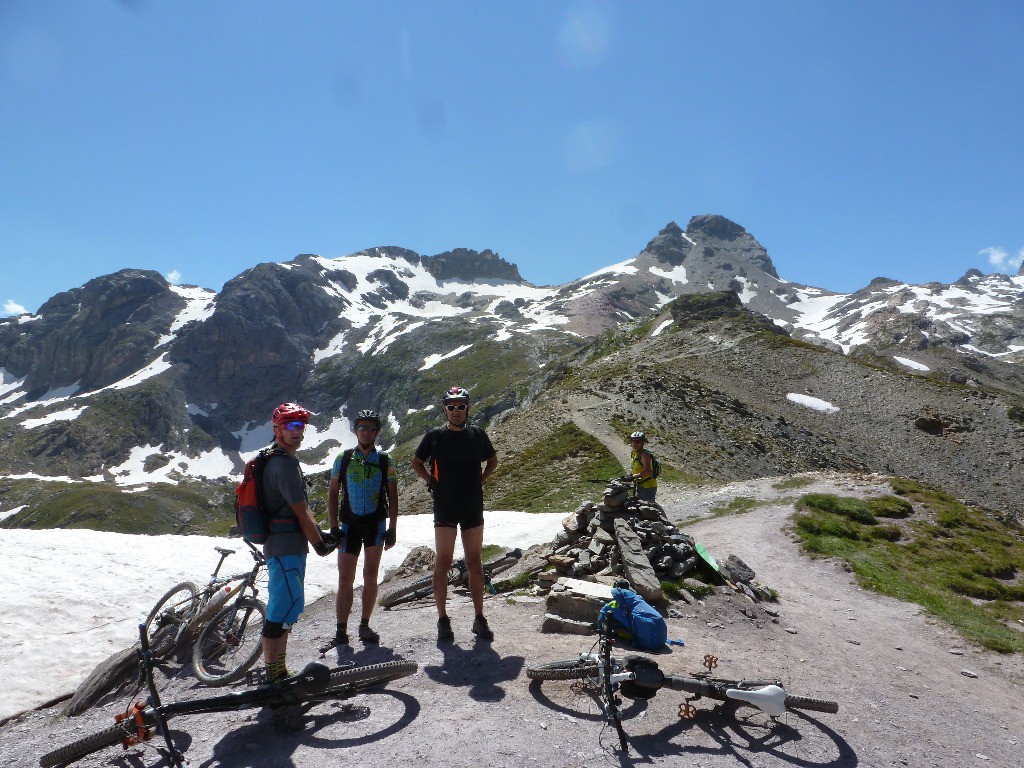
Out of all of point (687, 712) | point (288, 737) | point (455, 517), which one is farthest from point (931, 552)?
point (288, 737)

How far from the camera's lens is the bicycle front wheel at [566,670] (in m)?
6.57

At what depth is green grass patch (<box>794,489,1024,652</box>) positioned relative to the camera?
1352 centimetres

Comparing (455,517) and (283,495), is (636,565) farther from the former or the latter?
(283,495)

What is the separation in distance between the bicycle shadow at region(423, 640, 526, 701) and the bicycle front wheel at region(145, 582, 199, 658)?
4.46 meters

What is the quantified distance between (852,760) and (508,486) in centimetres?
3121

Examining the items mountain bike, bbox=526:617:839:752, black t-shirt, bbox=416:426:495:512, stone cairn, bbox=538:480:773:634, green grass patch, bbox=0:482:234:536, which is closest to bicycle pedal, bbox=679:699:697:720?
mountain bike, bbox=526:617:839:752

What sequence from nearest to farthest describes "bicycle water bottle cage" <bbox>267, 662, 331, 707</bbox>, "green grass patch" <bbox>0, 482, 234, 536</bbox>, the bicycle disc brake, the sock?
the bicycle disc brake < "bicycle water bottle cage" <bbox>267, 662, 331, 707</bbox> < the sock < "green grass patch" <bbox>0, 482, 234, 536</bbox>

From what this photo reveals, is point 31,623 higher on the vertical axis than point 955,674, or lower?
higher

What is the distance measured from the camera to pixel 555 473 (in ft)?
122

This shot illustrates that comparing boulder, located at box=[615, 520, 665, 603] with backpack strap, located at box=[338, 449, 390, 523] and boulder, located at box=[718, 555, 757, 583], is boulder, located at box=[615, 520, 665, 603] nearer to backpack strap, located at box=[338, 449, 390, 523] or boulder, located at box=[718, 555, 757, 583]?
boulder, located at box=[718, 555, 757, 583]

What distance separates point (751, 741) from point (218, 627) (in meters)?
7.93

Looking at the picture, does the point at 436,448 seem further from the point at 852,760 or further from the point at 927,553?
the point at 927,553

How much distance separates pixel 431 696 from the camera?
683cm

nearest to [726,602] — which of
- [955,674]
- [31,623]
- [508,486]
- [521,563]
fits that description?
[955,674]
